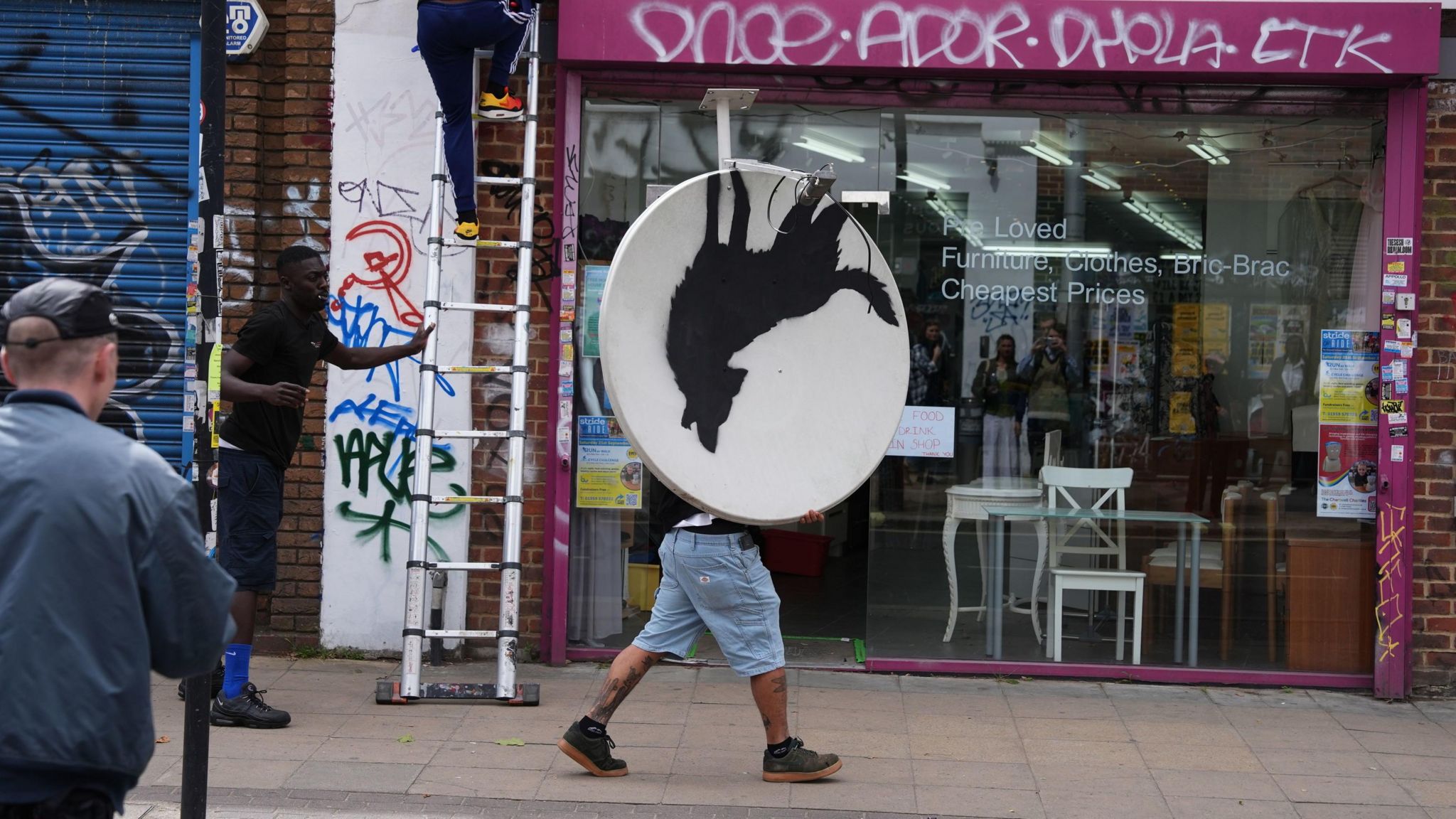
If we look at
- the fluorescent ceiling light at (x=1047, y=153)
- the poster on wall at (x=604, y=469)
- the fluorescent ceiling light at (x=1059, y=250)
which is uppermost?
the fluorescent ceiling light at (x=1047, y=153)

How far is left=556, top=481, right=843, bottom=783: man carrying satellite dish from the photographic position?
16.4ft

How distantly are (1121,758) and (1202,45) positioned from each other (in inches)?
133

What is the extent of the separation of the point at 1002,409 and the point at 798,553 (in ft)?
9.44

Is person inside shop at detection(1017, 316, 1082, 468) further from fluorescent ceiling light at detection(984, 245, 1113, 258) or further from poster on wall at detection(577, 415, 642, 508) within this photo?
poster on wall at detection(577, 415, 642, 508)

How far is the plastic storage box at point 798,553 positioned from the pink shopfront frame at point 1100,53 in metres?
3.48

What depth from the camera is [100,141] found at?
721 cm

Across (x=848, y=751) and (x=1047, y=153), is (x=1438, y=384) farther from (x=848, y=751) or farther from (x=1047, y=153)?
(x=848, y=751)

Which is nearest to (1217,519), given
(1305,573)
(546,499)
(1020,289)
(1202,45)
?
(1305,573)

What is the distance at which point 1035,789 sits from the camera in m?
5.30

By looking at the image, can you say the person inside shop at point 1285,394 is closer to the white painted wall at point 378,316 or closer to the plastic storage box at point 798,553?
the plastic storage box at point 798,553

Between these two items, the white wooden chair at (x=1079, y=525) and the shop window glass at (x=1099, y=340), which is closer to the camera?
the shop window glass at (x=1099, y=340)

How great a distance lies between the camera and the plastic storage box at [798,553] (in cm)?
968

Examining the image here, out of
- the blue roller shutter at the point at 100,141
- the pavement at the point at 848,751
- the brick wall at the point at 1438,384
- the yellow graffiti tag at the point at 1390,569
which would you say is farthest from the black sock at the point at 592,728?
the brick wall at the point at 1438,384

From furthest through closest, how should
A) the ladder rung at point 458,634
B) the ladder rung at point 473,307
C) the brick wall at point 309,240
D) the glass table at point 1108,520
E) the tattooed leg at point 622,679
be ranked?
1. the glass table at point 1108,520
2. the brick wall at point 309,240
3. the ladder rung at point 473,307
4. the ladder rung at point 458,634
5. the tattooed leg at point 622,679
